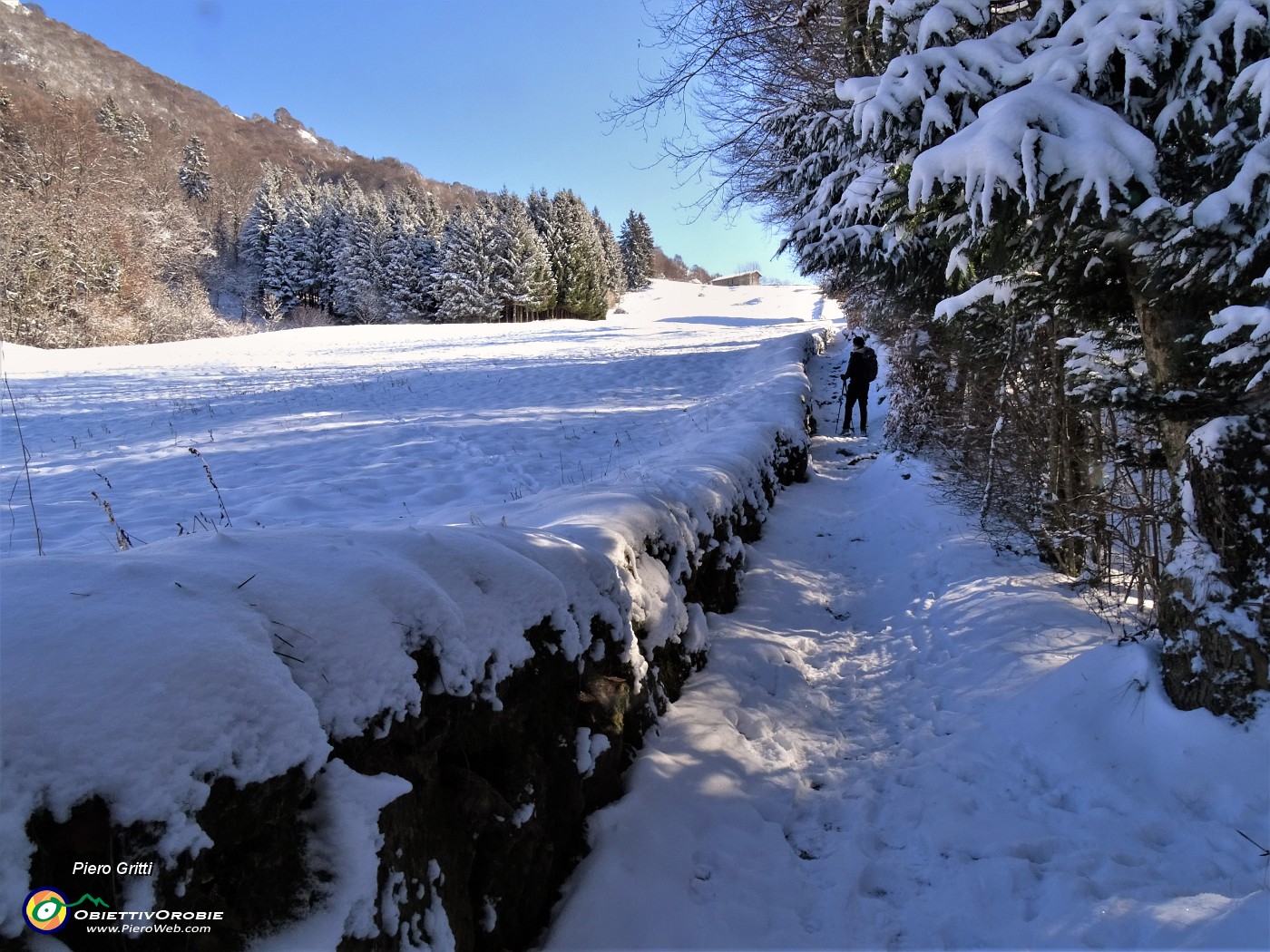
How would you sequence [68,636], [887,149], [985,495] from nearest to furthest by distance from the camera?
1. [68,636]
2. [887,149]
3. [985,495]

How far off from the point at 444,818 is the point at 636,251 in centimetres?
8494

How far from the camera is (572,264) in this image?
49.5 meters

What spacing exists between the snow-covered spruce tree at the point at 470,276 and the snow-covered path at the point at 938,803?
44.9 m

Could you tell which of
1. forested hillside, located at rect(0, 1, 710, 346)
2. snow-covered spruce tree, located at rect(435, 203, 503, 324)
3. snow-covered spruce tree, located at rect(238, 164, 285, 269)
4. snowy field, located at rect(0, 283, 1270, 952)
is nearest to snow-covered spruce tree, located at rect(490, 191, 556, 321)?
forested hillside, located at rect(0, 1, 710, 346)

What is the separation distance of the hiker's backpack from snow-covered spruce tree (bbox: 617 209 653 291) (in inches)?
2788

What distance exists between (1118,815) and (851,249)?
5064 mm

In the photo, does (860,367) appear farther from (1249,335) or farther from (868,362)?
(1249,335)

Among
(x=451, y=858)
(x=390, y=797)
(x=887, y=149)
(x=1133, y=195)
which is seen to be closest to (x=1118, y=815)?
(x=1133, y=195)

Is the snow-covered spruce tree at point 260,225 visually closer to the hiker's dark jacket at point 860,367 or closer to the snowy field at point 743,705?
the snowy field at point 743,705

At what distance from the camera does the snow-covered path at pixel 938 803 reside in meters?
2.41

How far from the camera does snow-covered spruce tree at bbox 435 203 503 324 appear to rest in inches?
1796

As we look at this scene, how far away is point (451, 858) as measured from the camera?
6.41 feet

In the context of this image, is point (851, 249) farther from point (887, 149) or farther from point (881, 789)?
point (881, 789)

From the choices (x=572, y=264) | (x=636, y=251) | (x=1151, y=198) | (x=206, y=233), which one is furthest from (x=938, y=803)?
(x=636, y=251)
